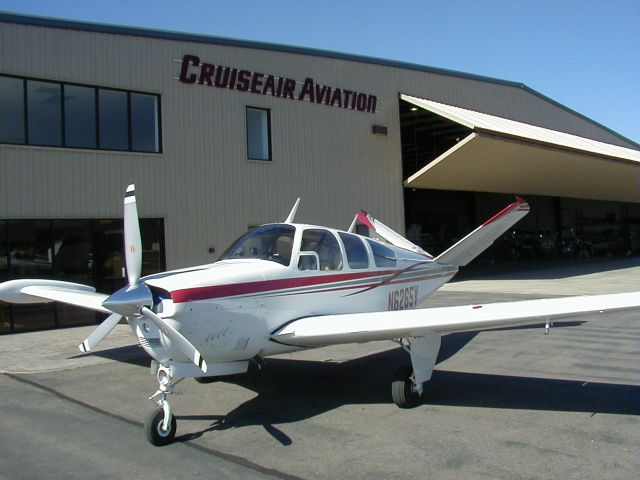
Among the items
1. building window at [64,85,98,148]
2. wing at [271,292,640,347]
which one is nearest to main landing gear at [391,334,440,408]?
wing at [271,292,640,347]

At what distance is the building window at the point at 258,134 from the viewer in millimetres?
17109

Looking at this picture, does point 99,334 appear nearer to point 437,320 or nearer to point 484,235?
point 437,320

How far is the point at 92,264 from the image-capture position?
1384 centimetres

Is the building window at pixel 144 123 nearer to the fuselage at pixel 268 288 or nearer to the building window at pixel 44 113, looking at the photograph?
the building window at pixel 44 113

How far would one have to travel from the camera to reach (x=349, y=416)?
235 inches

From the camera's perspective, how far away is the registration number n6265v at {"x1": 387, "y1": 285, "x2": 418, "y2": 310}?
812cm

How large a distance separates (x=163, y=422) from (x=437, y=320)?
2.82 meters

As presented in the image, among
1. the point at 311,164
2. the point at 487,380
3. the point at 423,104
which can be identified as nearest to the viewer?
the point at 487,380

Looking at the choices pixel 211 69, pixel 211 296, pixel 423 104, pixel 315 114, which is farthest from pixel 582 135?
pixel 211 296

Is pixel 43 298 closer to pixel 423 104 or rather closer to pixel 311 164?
pixel 311 164

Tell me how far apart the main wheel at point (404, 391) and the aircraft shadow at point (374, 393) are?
159 millimetres

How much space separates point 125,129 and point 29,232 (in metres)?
3.48

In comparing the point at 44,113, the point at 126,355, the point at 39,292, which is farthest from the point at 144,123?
the point at 39,292

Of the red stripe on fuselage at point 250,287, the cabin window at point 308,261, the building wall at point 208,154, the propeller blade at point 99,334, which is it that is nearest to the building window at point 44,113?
the building wall at point 208,154
